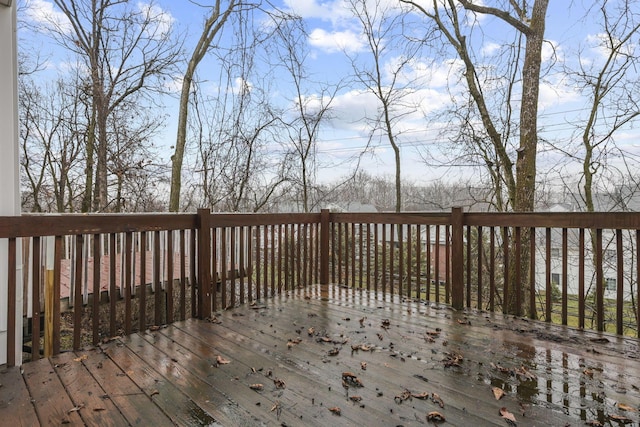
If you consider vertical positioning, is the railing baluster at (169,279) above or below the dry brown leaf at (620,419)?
above

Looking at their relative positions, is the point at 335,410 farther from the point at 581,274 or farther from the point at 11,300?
A: the point at 581,274

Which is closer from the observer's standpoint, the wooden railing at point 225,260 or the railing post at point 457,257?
the wooden railing at point 225,260

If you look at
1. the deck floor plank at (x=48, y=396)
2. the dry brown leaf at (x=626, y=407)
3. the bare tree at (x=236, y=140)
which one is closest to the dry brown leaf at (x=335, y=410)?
the deck floor plank at (x=48, y=396)

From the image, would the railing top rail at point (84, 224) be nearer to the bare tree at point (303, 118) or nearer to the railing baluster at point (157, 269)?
the railing baluster at point (157, 269)

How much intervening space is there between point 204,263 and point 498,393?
8.18ft

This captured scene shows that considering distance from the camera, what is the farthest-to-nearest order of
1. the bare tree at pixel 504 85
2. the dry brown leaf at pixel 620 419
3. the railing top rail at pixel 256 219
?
1. the bare tree at pixel 504 85
2. the railing top rail at pixel 256 219
3. the dry brown leaf at pixel 620 419

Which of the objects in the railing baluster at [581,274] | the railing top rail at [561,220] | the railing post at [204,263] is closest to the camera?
the railing top rail at [561,220]

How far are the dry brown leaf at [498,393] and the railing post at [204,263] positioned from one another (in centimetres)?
238

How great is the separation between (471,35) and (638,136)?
2.78 m

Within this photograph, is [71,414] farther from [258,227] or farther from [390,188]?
[390,188]

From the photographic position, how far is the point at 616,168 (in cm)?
486

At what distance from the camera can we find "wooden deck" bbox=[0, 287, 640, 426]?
1555mm

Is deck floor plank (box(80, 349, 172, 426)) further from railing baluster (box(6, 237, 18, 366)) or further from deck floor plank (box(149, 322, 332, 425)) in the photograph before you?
railing baluster (box(6, 237, 18, 366))

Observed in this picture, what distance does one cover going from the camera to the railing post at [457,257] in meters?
3.28
